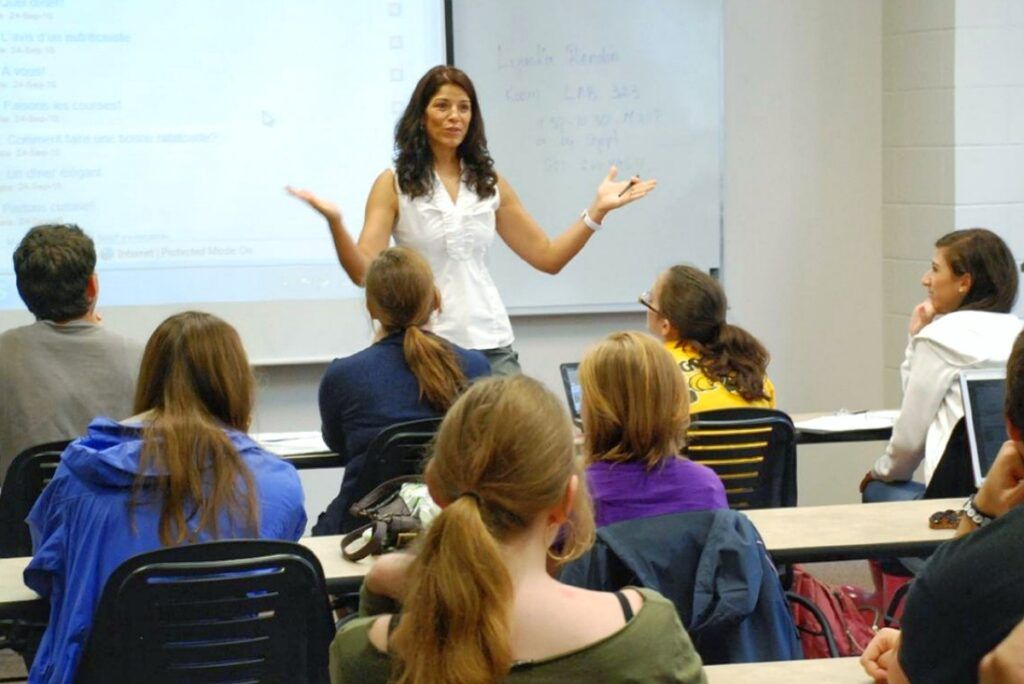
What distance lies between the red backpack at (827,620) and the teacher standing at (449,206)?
50.1 inches

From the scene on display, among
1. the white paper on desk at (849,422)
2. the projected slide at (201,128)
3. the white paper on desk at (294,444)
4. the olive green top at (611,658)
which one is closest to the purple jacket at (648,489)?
the olive green top at (611,658)

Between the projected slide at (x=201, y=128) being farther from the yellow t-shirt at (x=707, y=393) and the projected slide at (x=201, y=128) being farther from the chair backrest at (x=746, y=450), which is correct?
the chair backrest at (x=746, y=450)

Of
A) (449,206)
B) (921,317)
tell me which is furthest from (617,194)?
(921,317)

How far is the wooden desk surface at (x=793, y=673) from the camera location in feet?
6.20

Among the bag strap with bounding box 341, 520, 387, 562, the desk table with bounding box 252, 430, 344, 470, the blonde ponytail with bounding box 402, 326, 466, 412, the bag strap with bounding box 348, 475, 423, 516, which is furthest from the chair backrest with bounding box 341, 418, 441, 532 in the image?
the bag strap with bounding box 348, 475, 423, 516

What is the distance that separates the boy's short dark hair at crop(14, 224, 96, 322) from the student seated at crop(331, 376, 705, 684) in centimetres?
215

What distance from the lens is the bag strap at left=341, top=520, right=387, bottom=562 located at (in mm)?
2475

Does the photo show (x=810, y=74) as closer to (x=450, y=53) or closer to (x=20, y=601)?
(x=450, y=53)

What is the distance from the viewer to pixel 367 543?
8.45 feet

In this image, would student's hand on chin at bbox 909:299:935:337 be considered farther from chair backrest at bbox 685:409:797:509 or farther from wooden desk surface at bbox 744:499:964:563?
wooden desk surface at bbox 744:499:964:563

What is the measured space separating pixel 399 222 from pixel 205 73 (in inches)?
48.0

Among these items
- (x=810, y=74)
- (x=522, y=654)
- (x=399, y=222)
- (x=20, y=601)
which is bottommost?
(x=20, y=601)

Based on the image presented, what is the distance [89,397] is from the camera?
11.4 ft

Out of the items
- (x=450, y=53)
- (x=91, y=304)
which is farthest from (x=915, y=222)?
(x=91, y=304)
